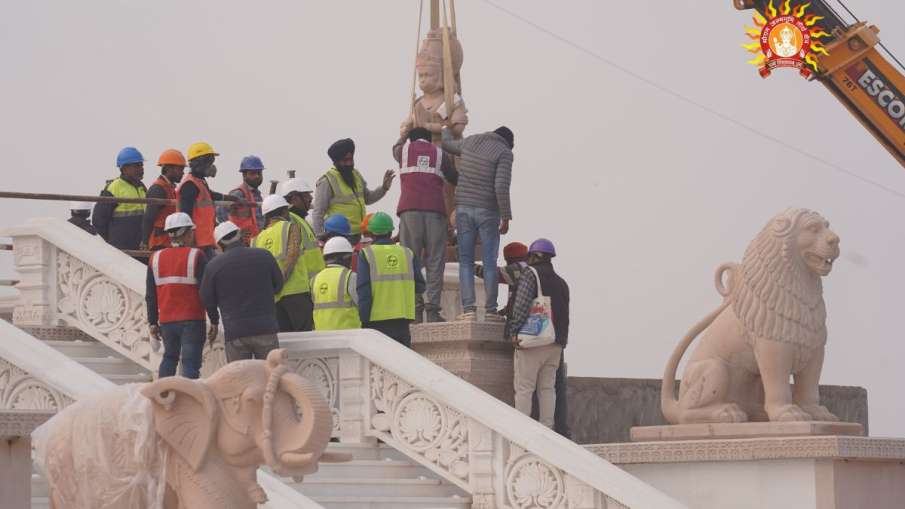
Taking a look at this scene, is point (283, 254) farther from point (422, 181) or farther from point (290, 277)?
point (422, 181)

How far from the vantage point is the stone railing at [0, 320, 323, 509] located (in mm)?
14969

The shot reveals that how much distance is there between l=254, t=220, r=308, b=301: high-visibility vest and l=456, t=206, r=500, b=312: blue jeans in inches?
66.9

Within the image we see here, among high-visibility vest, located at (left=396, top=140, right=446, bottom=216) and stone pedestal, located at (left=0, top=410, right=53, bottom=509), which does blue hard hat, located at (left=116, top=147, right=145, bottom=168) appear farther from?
stone pedestal, located at (left=0, top=410, right=53, bottom=509)

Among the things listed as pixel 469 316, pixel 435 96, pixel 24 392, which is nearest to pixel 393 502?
pixel 24 392

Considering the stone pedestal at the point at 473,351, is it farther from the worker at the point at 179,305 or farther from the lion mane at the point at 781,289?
the lion mane at the point at 781,289

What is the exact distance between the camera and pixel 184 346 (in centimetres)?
1603

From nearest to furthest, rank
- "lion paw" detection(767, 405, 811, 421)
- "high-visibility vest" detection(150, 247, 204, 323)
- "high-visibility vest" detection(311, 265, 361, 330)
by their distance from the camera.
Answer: "lion paw" detection(767, 405, 811, 421)
"high-visibility vest" detection(150, 247, 204, 323)
"high-visibility vest" detection(311, 265, 361, 330)

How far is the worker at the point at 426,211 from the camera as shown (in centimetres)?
1902

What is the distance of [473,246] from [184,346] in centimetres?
351

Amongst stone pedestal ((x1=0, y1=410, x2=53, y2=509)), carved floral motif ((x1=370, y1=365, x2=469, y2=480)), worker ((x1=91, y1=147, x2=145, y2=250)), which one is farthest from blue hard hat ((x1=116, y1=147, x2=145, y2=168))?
stone pedestal ((x1=0, y1=410, x2=53, y2=509))

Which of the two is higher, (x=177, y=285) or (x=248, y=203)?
(x=248, y=203)

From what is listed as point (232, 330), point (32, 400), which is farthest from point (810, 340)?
point (32, 400)

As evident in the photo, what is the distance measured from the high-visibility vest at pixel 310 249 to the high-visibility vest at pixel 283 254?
0.28 meters

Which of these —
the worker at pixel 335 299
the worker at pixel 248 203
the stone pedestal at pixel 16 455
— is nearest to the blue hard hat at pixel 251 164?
the worker at pixel 248 203
